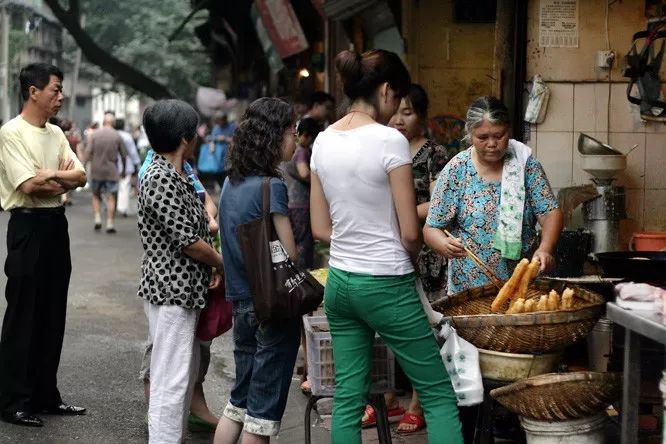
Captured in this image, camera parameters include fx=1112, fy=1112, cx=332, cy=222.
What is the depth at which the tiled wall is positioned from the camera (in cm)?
777

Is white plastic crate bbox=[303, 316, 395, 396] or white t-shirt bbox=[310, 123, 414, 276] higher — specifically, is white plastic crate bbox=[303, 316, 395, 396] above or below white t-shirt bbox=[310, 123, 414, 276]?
below

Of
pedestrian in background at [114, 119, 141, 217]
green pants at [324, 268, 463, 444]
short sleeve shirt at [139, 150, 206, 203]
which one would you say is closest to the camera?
green pants at [324, 268, 463, 444]

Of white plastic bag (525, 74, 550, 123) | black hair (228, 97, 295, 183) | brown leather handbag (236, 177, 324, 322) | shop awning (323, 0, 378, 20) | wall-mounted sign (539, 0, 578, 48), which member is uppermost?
shop awning (323, 0, 378, 20)

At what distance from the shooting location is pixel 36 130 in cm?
703

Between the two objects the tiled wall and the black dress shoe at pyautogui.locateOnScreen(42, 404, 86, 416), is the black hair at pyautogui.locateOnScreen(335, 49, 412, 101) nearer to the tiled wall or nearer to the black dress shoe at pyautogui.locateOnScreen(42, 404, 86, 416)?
the tiled wall

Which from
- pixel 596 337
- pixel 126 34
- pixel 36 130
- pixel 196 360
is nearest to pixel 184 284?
pixel 196 360

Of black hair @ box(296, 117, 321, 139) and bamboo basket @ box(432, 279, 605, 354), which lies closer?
bamboo basket @ box(432, 279, 605, 354)

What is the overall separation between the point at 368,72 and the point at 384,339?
117cm

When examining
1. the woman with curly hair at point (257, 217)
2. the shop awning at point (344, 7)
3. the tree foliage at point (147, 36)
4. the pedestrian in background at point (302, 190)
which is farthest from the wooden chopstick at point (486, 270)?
the tree foliage at point (147, 36)

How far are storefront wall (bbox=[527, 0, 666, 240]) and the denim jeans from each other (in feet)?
10.3

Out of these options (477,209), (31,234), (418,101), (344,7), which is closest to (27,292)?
(31,234)

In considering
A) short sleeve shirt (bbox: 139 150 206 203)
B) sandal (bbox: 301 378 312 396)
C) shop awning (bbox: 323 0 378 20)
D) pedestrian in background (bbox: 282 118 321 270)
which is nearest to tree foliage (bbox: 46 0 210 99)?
shop awning (bbox: 323 0 378 20)

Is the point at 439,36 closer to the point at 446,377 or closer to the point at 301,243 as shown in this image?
the point at 301,243

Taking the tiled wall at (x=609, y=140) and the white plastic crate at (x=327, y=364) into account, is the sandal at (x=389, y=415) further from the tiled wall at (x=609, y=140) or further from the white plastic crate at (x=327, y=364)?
the tiled wall at (x=609, y=140)
